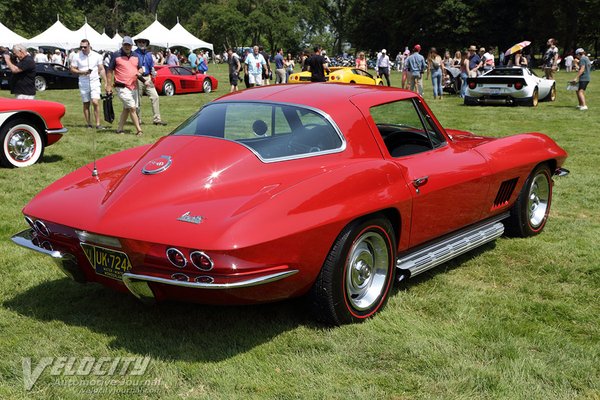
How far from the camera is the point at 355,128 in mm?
4266

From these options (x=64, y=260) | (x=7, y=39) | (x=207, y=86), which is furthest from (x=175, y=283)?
(x=7, y=39)

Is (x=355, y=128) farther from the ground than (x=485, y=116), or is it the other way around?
(x=355, y=128)

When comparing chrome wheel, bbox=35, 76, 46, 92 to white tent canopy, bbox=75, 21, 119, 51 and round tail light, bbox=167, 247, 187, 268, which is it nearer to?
white tent canopy, bbox=75, 21, 119, 51

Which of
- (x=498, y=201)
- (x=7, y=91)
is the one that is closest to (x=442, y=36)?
(x=7, y=91)

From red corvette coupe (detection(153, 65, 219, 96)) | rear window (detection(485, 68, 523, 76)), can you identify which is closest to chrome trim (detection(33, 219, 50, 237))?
rear window (detection(485, 68, 523, 76))

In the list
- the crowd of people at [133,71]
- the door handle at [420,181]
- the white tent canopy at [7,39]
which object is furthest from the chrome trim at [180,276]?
the white tent canopy at [7,39]

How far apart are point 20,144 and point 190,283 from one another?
6.77 meters

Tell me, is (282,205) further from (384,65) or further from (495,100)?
(384,65)

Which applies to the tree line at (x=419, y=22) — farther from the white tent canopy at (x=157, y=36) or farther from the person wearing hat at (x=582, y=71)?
the person wearing hat at (x=582, y=71)

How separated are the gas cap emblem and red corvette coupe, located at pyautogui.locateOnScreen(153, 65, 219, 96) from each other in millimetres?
18216

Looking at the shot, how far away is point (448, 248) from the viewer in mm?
4602

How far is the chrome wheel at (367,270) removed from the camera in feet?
12.7

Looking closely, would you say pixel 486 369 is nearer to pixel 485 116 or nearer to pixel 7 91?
pixel 485 116

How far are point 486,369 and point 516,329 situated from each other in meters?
0.62
